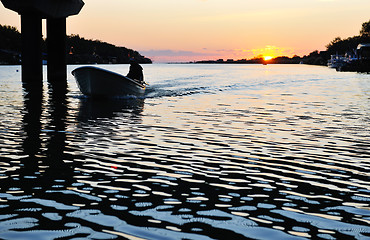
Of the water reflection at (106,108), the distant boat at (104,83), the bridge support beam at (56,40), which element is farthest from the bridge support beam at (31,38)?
the water reflection at (106,108)

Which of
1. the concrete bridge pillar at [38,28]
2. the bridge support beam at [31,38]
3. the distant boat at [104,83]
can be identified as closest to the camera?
the distant boat at [104,83]

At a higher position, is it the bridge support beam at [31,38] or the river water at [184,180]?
the bridge support beam at [31,38]

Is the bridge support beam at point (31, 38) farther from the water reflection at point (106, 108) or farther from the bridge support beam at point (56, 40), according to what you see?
the water reflection at point (106, 108)

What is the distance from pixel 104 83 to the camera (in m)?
31.0

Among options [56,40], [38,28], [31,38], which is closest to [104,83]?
[31,38]

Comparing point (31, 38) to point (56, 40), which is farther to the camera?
point (56, 40)

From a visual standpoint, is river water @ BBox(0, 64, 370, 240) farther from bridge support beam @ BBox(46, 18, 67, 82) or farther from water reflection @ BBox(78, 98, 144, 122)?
bridge support beam @ BBox(46, 18, 67, 82)

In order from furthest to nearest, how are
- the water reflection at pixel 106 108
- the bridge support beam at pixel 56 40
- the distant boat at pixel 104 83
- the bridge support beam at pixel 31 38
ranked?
the bridge support beam at pixel 56 40
the bridge support beam at pixel 31 38
the distant boat at pixel 104 83
the water reflection at pixel 106 108

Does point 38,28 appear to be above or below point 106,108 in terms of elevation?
above

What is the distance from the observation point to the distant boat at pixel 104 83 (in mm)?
30248

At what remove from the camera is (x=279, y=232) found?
253 inches

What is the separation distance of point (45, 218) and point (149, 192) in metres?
2.11

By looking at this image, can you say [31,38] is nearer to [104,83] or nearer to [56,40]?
[56,40]

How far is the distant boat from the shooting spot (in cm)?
3025
